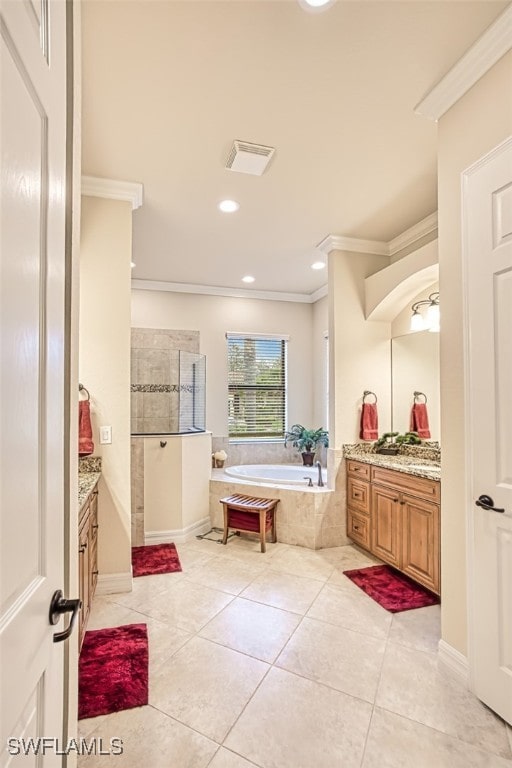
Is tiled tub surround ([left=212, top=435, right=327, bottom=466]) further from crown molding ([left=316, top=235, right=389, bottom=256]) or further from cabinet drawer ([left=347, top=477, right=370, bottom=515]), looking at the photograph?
crown molding ([left=316, top=235, right=389, bottom=256])

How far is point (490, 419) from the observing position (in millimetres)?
1729

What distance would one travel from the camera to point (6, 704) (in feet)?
2.00

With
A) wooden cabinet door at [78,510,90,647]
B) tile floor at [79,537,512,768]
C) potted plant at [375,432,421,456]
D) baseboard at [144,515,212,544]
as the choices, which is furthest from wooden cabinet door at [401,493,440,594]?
wooden cabinet door at [78,510,90,647]

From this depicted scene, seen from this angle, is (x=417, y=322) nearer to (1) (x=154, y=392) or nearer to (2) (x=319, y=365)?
(2) (x=319, y=365)

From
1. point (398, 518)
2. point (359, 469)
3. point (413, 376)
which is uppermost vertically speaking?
point (413, 376)

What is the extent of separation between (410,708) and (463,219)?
2274mm

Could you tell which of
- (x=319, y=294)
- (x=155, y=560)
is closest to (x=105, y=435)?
(x=155, y=560)

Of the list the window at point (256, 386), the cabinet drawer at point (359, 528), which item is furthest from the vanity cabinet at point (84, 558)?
the window at point (256, 386)

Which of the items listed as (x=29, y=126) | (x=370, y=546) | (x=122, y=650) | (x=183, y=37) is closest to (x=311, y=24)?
(x=183, y=37)

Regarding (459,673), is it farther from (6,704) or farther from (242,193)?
(242,193)

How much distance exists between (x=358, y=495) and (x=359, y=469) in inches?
9.4

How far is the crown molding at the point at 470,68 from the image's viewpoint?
5.44ft

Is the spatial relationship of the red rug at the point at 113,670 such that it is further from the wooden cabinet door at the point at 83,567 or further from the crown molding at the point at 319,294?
the crown molding at the point at 319,294

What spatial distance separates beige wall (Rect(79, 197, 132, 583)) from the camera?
9.27ft
